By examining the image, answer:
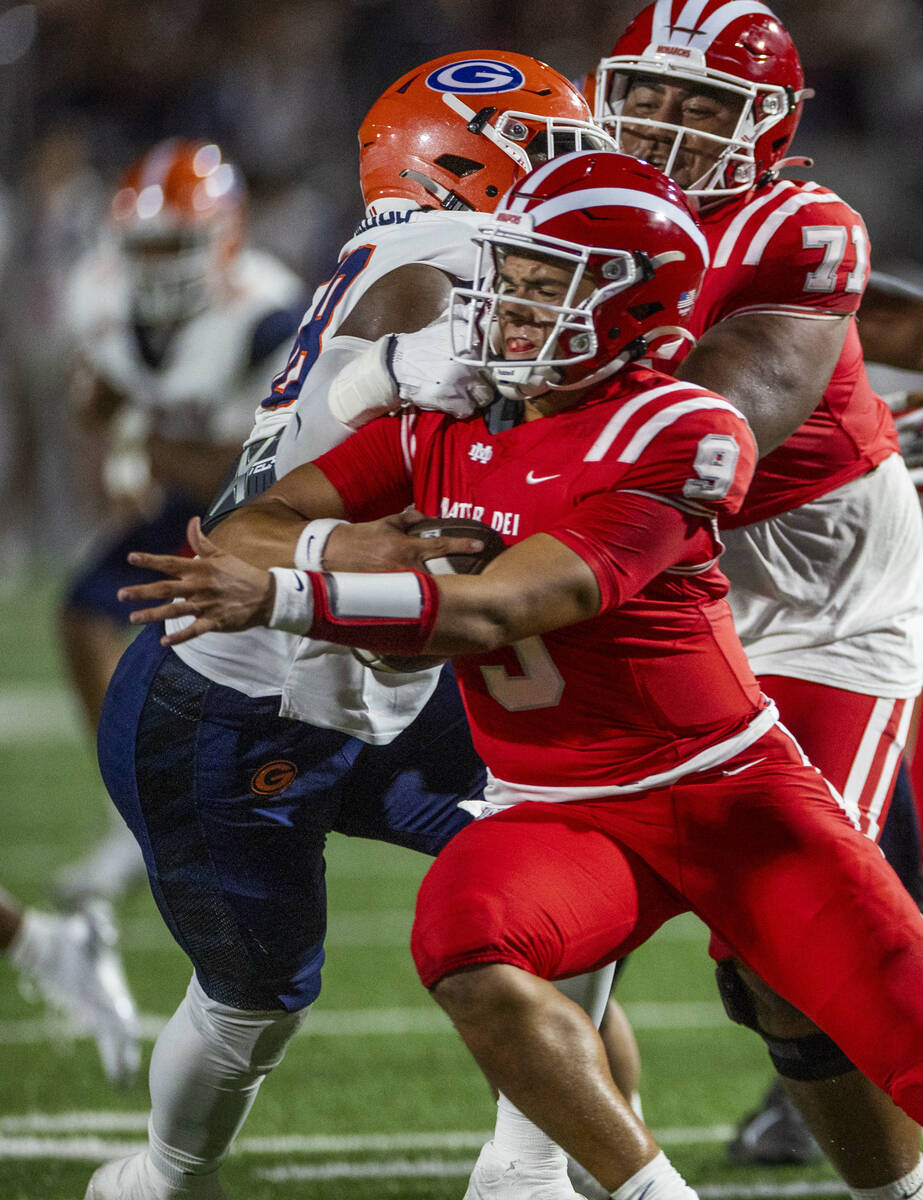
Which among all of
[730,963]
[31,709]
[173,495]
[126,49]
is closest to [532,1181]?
[730,963]

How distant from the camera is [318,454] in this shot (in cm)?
271

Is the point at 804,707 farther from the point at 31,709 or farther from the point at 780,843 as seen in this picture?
the point at 31,709

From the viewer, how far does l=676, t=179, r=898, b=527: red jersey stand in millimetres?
2930

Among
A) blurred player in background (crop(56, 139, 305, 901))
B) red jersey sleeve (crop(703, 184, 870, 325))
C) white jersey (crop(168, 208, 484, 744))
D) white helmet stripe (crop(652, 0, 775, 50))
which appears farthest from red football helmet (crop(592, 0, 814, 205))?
blurred player in background (crop(56, 139, 305, 901))

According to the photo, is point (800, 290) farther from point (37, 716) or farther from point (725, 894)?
point (37, 716)

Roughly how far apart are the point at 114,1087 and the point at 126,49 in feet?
35.8

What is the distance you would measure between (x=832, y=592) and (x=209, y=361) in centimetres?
307

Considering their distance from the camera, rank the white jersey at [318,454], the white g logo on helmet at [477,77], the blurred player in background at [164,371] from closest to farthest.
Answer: the white jersey at [318,454]
the white g logo on helmet at [477,77]
the blurred player in background at [164,371]

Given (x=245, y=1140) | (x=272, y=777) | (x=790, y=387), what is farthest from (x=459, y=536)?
(x=245, y=1140)

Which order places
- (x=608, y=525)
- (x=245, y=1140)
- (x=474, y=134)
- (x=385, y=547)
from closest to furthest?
(x=608, y=525)
(x=385, y=547)
(x=474, y=134)
(x=245, y=1140)

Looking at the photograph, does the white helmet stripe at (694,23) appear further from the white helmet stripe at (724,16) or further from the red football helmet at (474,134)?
the red football helmet at (474,134)

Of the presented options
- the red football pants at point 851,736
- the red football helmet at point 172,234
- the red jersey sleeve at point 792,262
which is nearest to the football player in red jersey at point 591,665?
the red jersey sleeve at point 792,262

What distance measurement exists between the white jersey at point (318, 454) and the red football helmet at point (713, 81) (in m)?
0.42

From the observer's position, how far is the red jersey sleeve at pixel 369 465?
259 centimetres
